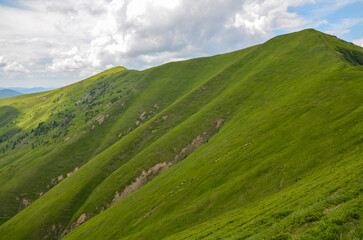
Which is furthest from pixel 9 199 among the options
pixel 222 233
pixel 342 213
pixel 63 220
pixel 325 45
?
pixel 325 45

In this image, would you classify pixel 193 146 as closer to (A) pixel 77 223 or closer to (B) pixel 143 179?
(B) pixel 143 179

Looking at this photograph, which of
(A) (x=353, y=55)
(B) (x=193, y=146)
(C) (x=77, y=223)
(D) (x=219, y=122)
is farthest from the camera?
(A) (x=353, y=55)

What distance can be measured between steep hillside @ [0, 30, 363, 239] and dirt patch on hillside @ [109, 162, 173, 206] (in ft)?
1.68

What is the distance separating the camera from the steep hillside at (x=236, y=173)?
23.8 m

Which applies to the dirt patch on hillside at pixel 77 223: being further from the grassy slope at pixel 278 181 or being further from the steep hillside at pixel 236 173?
the grassy slope at pixel 278 181

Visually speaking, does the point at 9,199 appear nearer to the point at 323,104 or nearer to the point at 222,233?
the point at 222,233

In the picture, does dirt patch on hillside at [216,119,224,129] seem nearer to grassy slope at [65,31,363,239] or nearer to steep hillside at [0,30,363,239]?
steep hillside at [0,30,363,239]

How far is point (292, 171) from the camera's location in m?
40.5

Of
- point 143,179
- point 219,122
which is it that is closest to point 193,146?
point 219,122

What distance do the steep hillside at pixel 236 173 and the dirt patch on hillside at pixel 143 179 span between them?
20.2 inches

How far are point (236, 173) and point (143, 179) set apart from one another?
58064 mm

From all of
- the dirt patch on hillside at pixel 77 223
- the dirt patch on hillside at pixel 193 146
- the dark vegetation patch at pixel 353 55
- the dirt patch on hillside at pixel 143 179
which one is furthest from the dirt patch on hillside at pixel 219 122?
the dark vegetation patch at pixel 353 55

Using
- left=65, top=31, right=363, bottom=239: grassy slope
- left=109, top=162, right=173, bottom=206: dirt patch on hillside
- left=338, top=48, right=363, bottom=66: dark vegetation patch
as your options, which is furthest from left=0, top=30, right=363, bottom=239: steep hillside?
left=338, top=48, right=363, bottom=66: dark vegetation patch

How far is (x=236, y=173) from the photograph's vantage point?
1989 inches
